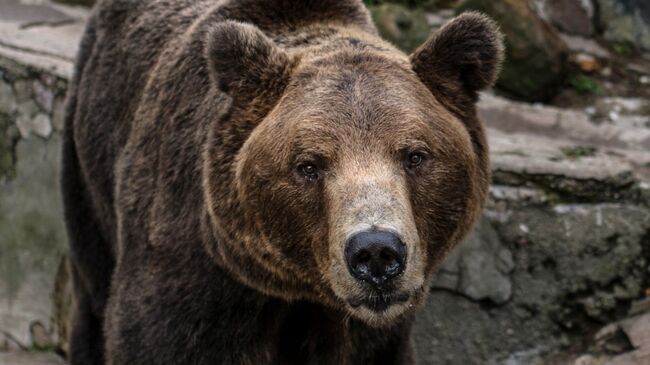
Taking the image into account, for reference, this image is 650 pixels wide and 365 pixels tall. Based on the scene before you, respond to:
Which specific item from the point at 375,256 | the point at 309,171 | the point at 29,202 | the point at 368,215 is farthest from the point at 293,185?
the point at 29,202

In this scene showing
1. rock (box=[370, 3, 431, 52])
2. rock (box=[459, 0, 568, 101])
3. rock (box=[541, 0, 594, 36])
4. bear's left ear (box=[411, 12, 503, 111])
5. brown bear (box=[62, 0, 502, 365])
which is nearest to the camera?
→ brown bear (box=[62, 0, 502, 365])

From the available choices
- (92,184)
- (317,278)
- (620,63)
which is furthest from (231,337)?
(620,63)

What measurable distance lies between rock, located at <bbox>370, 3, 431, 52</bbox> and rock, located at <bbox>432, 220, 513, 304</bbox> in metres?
2.05

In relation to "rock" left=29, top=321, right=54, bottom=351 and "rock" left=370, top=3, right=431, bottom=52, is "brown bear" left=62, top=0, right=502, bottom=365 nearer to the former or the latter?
"rock" left=29, top=321, right=54, bottom=351

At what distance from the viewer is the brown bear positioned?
3.81 m

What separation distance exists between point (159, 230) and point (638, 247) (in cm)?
325

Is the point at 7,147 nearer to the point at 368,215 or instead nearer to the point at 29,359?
the point at 29,359

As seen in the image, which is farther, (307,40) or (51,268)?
(51,268)

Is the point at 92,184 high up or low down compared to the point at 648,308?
up

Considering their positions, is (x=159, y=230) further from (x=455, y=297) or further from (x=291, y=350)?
(x=455, y=297)

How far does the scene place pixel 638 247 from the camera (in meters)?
6.58

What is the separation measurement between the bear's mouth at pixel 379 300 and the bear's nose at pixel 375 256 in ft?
0.29

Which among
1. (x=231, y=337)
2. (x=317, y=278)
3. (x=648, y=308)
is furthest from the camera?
(x=648, y=308)

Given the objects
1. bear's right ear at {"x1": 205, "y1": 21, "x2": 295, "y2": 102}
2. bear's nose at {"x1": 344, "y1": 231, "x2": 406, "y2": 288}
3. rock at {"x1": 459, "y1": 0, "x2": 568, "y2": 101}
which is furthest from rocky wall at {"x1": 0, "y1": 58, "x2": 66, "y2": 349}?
bear's nose at {"x1": 344, "y1": 231, "x2": 406, "y2": 288}
